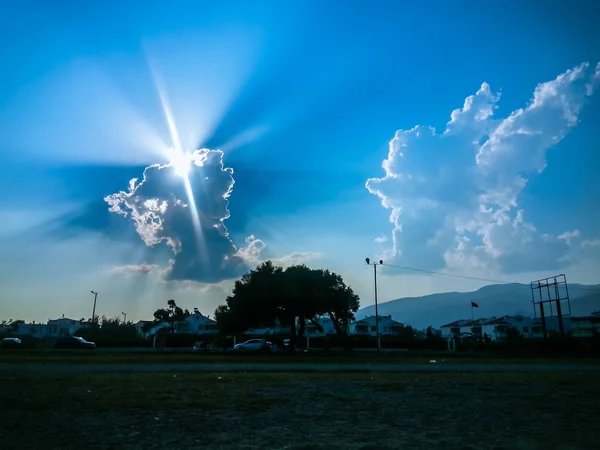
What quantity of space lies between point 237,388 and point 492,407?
5.67m

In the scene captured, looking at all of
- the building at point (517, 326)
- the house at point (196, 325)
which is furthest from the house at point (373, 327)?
the house at point (196, 325)

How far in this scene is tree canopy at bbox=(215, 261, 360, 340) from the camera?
54.5 m

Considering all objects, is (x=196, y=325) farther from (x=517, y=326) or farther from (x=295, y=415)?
(x=295, y=415)

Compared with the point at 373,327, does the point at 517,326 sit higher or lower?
lower

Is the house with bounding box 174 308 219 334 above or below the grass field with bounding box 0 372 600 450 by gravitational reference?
above

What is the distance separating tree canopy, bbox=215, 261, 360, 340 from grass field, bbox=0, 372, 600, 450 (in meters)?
41.6

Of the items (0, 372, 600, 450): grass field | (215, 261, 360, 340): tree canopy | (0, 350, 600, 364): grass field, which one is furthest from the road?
(215, 261, 360, 340): tree canopy

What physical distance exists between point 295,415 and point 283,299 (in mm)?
45668

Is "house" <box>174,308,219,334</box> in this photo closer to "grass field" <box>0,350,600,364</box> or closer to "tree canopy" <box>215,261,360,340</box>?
"tree canopy" <box>215,261,360,340</box>

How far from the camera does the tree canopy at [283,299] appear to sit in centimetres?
5450

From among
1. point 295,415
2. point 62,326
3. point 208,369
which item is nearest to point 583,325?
point 208,369

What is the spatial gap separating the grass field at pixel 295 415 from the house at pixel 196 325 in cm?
11899

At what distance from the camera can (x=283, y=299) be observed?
5391 centimetres

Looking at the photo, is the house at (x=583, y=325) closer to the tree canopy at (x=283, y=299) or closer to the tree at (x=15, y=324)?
the tree canopy at (x=283, y=299)
